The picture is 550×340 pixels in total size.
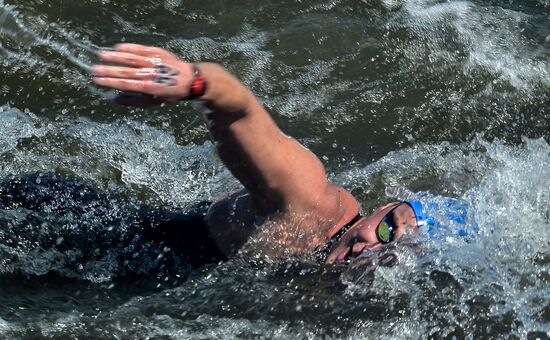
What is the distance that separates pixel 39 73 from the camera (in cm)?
636

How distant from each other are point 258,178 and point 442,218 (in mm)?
970

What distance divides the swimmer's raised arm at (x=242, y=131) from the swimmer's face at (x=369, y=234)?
0.12 meters

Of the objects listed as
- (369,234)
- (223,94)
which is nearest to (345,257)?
(369,234)

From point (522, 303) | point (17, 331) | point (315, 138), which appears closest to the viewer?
point (17, 331)

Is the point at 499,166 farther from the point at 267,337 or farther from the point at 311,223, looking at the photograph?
the point at 267,337

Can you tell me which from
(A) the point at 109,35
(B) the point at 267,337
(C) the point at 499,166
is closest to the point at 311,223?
(B) the point at 267,337

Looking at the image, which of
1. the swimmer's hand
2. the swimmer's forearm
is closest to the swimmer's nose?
the swimmer's forearm

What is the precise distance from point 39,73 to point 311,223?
2779mm

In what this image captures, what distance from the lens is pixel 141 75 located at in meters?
3.11

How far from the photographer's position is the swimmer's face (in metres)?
4.39

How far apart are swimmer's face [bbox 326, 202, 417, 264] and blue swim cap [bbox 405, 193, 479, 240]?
4 cm

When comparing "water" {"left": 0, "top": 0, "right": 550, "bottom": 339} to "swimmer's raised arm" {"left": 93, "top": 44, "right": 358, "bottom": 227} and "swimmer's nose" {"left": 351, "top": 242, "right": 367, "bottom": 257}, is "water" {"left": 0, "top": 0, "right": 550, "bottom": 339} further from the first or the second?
"swimmer's raised arm" {"left": 93, "top": 44, "right": 358, "bottom": 227}

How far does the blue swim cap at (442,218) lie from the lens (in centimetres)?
443

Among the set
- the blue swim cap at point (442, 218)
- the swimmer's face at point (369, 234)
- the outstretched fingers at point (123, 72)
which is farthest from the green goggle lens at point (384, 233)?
the outstretched fingers at point (123, 72)
